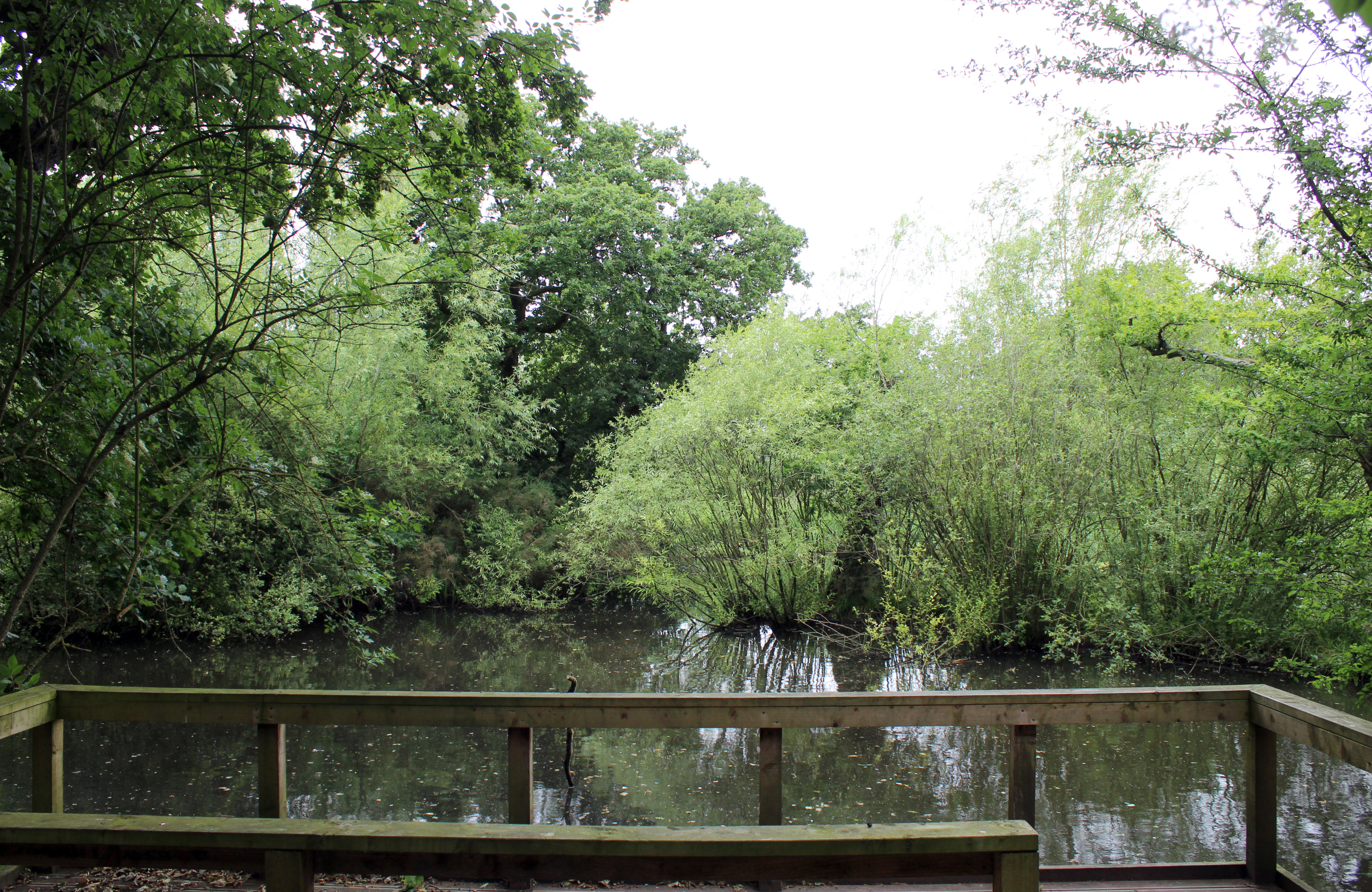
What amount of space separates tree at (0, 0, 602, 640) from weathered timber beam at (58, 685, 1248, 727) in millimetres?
529

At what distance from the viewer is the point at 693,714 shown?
110 inches

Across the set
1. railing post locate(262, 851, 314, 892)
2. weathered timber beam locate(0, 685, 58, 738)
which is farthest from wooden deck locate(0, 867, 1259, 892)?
railing post locate(262, 851, 314, 892)

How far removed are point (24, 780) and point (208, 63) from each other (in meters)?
5.71

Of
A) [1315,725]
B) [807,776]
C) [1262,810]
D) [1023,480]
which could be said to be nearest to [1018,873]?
[1315,725]

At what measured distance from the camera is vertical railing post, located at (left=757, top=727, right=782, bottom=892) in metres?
2.72

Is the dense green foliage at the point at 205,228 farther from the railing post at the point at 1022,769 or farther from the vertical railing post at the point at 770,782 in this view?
the railing post at the point at 1022,769

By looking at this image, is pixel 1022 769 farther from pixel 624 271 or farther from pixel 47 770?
pixel 624 271

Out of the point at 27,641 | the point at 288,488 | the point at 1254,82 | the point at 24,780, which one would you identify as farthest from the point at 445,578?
the point at 1254,82

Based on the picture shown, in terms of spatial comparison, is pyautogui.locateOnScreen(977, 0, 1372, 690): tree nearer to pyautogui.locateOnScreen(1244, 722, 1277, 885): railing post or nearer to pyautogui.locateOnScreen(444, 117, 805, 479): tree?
pyautogui.locateOnScreen(1244, 722, 1277, 885): railing post

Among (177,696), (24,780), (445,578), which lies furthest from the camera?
(445,578)

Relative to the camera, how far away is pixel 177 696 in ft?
9.23

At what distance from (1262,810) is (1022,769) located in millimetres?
812

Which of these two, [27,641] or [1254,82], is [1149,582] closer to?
[1254,82]

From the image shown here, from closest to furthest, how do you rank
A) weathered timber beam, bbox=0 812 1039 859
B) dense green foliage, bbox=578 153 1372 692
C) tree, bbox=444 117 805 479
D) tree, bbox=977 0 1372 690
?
weathered timber beam, bbox=0 812 1039 859 < tree, bbox=977 0 1372 690 < dense green foliage, bbox=578 153 1372 692 < tree, bbox=444 117 805 479
